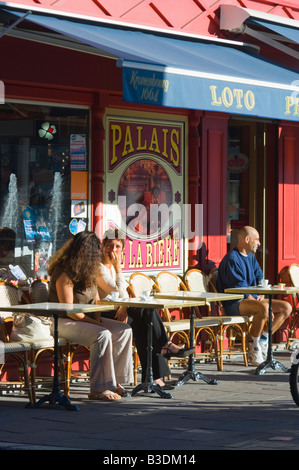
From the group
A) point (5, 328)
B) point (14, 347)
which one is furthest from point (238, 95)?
point (14, 347)

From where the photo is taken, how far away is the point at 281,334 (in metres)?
13.6

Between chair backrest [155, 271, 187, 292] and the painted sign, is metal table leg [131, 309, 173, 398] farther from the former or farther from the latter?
the painted sign

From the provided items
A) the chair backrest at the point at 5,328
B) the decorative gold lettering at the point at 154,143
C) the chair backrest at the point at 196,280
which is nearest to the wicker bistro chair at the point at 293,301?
the chair backrest at the point at 196,280

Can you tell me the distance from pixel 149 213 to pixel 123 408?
337 cm

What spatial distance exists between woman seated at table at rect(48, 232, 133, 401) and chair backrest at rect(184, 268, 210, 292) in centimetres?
237

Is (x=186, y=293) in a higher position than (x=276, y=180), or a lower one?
lower

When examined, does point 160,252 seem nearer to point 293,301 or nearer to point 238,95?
point 293,301

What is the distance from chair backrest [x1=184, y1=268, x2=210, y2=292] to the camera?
12109 mm

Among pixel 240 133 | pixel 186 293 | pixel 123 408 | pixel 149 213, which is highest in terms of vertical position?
pixel 240 133

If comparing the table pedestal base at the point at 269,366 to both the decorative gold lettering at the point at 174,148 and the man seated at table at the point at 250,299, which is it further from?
the decorative gold lettering at the point at 174,148

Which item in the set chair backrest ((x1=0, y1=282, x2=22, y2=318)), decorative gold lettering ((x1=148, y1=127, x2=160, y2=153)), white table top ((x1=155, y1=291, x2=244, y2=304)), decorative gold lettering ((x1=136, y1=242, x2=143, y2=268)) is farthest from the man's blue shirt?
chair backrest ((x1=0, y1=282, x2=22, y2=318))

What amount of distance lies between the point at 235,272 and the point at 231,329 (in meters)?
0.80
